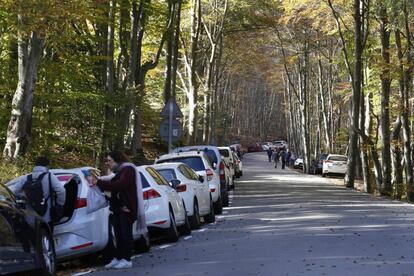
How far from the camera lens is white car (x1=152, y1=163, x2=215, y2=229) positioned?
1581 centimetres

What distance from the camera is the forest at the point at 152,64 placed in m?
18.3

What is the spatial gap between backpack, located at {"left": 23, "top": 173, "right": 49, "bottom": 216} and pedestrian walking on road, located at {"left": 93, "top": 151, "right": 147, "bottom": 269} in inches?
32.6

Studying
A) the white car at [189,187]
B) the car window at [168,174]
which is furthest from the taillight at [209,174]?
the car window at [168,174]

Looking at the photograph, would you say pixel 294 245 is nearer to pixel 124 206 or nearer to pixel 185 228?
pixel 185 228

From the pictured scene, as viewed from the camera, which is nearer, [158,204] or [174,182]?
[158,204]

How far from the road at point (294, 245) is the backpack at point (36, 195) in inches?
47.6

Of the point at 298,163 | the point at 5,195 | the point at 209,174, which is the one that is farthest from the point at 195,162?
the point at 298,163

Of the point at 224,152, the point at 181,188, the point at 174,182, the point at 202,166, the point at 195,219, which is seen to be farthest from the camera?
the point at 224,152

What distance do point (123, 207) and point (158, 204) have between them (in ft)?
8.58

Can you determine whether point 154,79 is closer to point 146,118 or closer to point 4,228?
point 146,118

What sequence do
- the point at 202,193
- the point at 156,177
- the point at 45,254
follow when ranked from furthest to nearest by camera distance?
1. the point at 202,193
2. the point at 156,177
3. the point at 45,254

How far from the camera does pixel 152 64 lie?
108 feet

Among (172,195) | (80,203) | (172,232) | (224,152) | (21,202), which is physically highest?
(224,152)

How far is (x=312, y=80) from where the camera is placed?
69.2 meters
